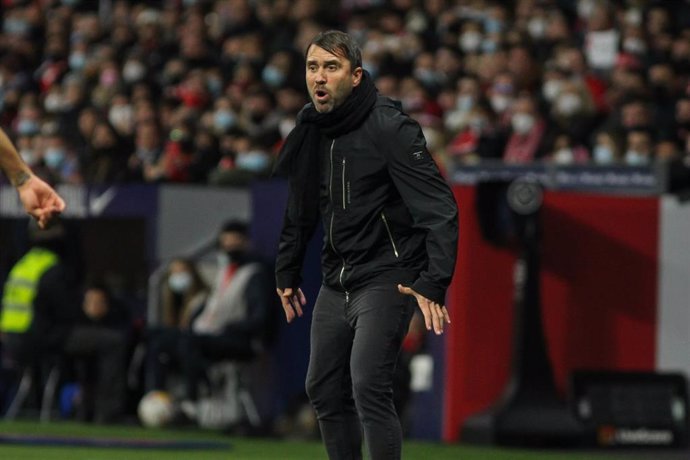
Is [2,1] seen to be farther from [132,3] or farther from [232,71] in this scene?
[232,71]

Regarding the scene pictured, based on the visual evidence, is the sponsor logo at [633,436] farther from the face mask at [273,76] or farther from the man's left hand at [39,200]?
the face mask at [273,76]

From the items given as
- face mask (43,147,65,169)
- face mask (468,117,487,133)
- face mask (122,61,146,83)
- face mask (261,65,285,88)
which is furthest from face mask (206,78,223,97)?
face mask (468,117,487,133)

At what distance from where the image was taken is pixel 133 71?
23.5 metres

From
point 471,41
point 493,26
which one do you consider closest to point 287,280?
point 471,41

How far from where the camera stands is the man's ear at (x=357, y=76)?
714 centimetres

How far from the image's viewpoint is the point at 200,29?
925 inches

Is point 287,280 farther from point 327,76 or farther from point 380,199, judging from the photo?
point 327,76

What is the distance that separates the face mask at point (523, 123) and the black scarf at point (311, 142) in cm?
999

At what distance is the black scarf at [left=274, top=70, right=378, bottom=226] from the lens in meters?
7.15

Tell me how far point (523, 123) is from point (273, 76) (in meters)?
5.27

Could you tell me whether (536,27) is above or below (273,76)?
above

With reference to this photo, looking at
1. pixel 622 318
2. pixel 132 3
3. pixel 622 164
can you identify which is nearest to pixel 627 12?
pixel 622 164

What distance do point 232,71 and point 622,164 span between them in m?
8.98

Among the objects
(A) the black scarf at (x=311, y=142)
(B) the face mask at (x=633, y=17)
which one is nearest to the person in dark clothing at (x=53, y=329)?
(B) the face mask at (x=633, y=17)
